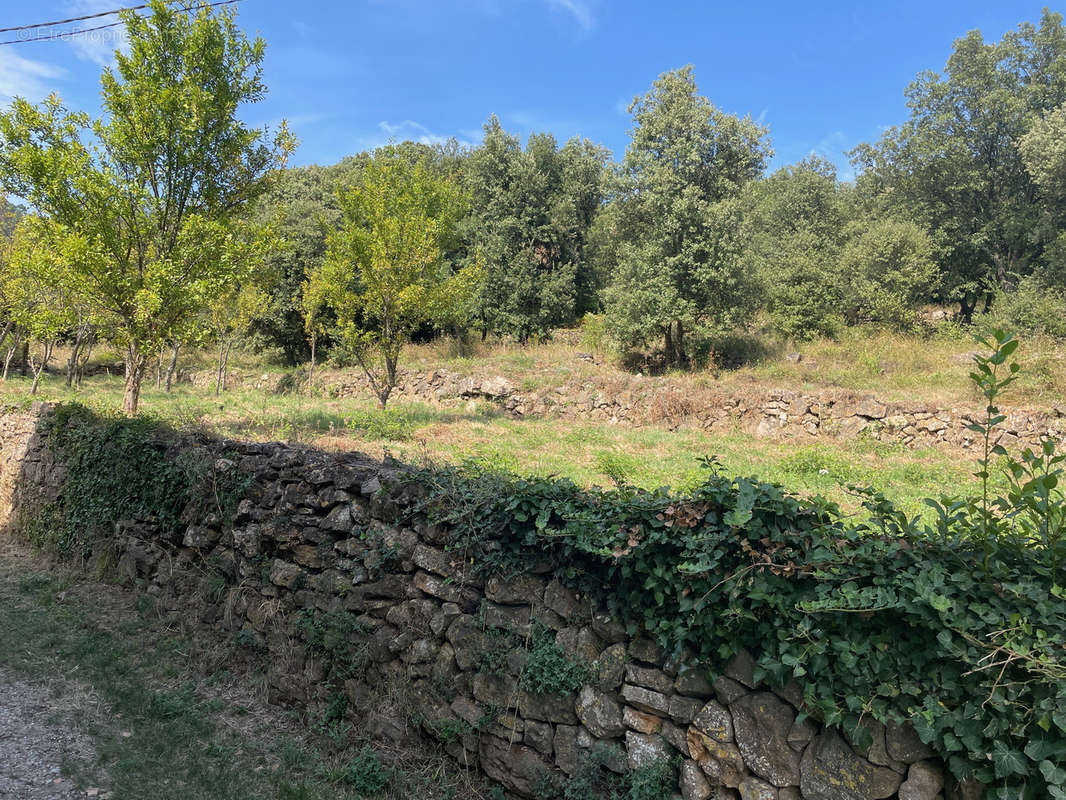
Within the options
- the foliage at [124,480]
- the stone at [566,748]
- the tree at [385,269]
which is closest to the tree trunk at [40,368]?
the tree at [385,269]

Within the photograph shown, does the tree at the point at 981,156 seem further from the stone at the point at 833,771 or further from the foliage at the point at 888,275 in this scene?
the stone at the point at 833,771

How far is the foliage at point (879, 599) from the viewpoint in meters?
2.38

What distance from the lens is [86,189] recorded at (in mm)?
9414

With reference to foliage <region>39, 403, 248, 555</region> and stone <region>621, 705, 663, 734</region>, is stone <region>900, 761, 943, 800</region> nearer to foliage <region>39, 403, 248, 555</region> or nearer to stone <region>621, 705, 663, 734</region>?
stone <region>621, 705, 663, 734</region>

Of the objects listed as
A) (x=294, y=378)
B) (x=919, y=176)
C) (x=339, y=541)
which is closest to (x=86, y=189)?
(x=339, y=541)

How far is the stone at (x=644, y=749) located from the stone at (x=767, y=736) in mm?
442

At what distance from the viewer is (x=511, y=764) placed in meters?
3.77

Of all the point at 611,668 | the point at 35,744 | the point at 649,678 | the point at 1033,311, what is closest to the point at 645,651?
the point at 649,678

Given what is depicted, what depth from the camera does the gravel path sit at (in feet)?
12.4

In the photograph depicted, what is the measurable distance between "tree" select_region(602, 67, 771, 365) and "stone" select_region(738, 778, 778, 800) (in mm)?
16444

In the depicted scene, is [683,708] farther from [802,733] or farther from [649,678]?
[802,733]

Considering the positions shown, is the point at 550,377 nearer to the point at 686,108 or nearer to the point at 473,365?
the point at 473,365

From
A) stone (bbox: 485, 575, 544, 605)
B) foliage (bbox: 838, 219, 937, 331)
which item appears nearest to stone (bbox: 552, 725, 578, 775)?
stone (bbox: 485, 575, 544, 605)

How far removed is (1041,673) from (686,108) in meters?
20.3
